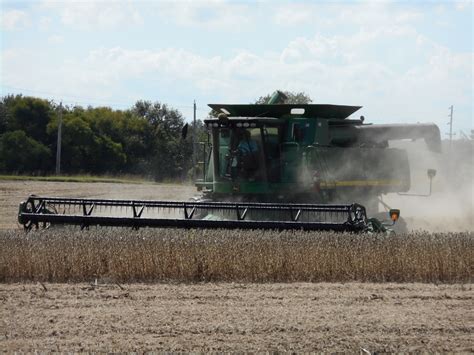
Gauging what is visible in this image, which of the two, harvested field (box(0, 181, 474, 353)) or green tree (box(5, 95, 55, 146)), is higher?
green tree (box(5, 95, 55, 146))

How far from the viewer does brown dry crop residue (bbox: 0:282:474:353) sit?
592 centimetres

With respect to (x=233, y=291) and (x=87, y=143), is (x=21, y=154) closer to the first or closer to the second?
(x=87, y=143)

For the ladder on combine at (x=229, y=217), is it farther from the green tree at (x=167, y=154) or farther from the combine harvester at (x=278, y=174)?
the green tree at (x=167, y=154)

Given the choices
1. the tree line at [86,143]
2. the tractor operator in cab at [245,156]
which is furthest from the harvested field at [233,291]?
the tree line at [86,143]

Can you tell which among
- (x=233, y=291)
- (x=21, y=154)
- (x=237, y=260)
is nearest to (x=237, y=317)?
(x=233, y=291)

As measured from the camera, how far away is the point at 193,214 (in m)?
10.6

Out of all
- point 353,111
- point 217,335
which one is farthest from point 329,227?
point 217,335

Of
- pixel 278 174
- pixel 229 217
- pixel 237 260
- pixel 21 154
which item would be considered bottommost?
pixel 237 260

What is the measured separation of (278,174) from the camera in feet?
36.2

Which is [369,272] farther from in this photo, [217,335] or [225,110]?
[225,110]

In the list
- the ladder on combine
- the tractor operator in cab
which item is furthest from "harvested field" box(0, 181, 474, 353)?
the tractor operator in cab

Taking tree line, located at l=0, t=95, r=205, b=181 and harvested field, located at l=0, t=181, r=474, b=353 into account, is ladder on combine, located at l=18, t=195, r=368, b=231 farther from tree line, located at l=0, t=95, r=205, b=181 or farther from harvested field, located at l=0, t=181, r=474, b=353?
tree line, located at l=0, t=95, r=205, b=181

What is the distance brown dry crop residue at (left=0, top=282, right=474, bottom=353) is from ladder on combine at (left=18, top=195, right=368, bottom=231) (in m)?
1.52

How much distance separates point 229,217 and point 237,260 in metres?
1.99
